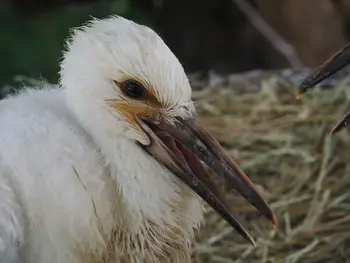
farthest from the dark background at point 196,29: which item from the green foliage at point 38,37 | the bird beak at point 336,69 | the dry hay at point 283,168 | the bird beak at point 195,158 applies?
the bird beak at point 195,158

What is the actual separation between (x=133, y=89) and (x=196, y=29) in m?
2.25

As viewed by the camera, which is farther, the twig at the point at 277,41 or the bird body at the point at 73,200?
the twig at the point at 277,41

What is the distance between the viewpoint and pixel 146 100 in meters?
1.32

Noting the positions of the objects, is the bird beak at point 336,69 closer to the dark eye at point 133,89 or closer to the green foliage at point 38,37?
the dark eye at point 133,89

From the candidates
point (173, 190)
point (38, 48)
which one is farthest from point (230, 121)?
point (173, 190)

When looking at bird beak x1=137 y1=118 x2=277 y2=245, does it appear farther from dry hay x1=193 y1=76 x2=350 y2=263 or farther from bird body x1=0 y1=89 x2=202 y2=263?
dry hay x1=193 y1=76 x2=350 y2=263

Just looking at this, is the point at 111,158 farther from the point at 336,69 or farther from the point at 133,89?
the point at 336,69

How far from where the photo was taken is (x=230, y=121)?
94.3 inches

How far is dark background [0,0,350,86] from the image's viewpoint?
8.53 feet

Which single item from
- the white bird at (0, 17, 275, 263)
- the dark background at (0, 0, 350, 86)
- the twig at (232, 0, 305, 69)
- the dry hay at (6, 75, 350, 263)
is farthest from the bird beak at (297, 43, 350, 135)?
the twig at (232, 0, 305, 69)

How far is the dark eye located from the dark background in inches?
52.9

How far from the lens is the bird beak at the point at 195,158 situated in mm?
1324

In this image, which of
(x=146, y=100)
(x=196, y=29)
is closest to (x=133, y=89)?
(x=146, y=100)

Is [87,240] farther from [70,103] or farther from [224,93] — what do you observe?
[224,93]
